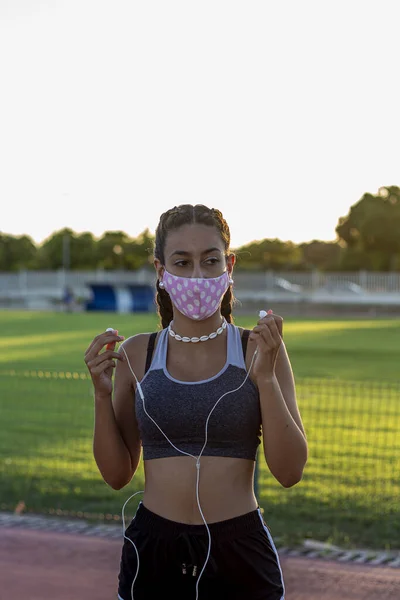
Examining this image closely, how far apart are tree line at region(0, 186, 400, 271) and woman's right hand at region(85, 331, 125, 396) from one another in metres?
55.6

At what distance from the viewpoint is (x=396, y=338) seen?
31422 millimetres

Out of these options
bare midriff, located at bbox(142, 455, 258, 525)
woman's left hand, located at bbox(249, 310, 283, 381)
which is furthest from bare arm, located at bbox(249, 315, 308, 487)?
bare midriff, located at bbox(142, 455, 258, 525)

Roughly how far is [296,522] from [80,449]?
344 cm

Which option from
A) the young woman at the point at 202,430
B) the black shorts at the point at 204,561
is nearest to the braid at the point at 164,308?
the young woman at the point at 202,430

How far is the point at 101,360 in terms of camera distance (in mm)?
2834

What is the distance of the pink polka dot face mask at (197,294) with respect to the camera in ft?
9.07

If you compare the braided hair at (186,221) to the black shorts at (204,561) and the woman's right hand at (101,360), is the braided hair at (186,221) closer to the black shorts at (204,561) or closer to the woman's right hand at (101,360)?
the woman's right hand at (101,360)

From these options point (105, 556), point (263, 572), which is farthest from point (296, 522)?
point (263, 572)

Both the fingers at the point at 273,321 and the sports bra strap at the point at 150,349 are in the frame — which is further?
the sports bra strap at the point at 150,349

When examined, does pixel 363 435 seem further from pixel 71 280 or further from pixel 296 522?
pixel 71 280

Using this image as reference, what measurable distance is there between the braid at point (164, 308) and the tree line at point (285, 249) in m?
55.2

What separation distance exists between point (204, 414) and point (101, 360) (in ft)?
1.24

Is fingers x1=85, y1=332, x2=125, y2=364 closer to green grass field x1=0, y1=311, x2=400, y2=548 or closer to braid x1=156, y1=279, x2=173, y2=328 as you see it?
braid x1=156, y1=279, x2=173, y2=328

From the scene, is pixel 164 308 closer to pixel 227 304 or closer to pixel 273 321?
pixel 227 304
